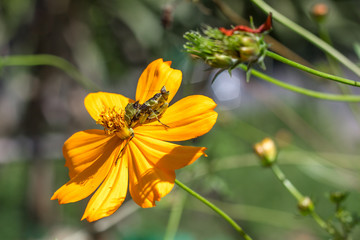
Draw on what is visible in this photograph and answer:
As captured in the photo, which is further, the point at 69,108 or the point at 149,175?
the point at 69,108

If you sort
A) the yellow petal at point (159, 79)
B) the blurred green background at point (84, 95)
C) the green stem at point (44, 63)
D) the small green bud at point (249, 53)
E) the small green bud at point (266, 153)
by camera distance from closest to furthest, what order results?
the small green bud at point (249, 53) → the yellow petal at point (159, 79) → the small green bud at point (266, 153) → the green stem at point (44, 63) → the blurred green background at point (84, 95)

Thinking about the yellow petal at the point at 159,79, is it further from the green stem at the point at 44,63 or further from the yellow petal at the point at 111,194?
the green stem at the point at 44,63

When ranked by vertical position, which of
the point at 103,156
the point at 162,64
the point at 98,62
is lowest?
the point at 98,62

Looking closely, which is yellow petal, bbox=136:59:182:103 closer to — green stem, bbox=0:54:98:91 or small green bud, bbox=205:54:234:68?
small green bud, bbox=205:54:234:68

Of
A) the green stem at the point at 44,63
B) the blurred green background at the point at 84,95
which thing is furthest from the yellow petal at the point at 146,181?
the blurred green background at the point at 84,95

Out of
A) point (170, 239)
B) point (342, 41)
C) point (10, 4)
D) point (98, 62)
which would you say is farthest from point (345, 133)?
point (170, 239)

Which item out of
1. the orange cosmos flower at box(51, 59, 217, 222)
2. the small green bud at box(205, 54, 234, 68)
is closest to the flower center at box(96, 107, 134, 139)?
the orange cosmos flower at box(51, 59, 217, 222)

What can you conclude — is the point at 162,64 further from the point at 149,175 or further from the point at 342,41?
the point at 342,41
